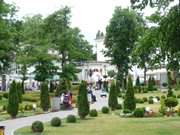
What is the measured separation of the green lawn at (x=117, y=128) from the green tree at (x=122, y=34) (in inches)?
2185

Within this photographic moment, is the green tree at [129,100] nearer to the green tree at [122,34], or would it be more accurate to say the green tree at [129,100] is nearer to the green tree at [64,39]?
the green tree at [64,39]

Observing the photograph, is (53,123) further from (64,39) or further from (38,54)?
(64,39)

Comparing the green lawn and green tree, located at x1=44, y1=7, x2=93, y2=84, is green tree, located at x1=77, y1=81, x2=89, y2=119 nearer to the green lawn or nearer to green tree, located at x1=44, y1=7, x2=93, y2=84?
the green lawn

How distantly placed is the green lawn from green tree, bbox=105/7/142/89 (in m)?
55.5

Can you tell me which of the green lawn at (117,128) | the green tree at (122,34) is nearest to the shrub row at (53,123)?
the green lawn at (117,128)

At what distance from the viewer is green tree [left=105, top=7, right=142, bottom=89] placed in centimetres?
8838

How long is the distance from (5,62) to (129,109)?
30.8 m

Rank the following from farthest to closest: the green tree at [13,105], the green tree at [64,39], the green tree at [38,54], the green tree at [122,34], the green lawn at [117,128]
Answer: the green tree at [122,34]
the green tree at [64,39]
the green tree at [38,54]
the green tree at [13,105]
the green lawn at [117,128]

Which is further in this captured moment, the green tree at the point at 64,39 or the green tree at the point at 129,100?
the green tree at the point at 64,39

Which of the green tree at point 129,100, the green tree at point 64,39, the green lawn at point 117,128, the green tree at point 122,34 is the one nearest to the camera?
the green lawn at point 117,128

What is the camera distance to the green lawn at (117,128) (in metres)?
26.8

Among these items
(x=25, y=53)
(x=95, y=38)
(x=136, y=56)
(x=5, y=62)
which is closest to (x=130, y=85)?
(x=136, y=56)

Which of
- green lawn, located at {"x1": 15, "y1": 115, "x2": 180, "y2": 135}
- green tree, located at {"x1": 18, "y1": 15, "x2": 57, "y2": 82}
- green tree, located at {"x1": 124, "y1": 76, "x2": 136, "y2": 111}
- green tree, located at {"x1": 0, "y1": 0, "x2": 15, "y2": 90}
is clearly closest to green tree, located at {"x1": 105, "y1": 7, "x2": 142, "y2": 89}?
green tree, located at {"x1": 18, "y1": 15, "x2": 57, "y2": 82}

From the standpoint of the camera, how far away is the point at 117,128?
2872cm
